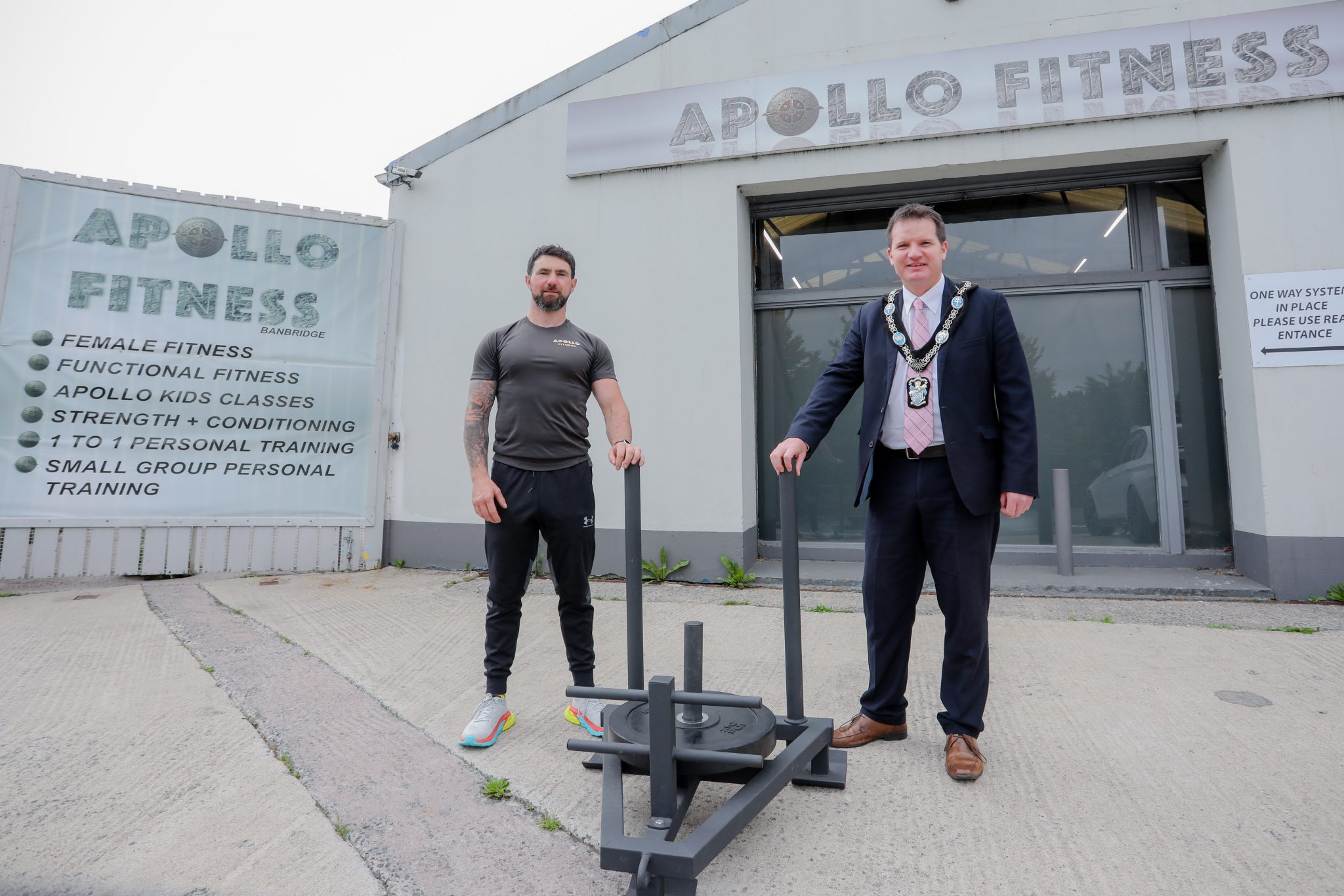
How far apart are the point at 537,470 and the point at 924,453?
1.51 m

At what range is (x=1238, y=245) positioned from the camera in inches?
198

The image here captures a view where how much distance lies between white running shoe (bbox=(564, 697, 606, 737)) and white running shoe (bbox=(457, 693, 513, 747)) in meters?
0.25

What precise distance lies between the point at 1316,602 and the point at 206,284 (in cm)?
Answer: 915

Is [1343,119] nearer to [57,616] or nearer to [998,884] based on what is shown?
[998,884]

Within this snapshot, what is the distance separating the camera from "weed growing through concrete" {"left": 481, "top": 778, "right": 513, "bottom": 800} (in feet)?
7.32

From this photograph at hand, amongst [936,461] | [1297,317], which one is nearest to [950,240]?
[1297,317]

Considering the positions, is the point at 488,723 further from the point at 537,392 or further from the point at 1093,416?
the point at 1093,416

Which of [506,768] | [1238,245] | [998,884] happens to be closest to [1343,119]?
[1238,245]

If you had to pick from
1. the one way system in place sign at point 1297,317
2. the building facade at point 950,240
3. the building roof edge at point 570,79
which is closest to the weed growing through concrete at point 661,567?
the building facade at point 950,240

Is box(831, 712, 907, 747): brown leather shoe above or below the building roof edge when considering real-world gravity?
below

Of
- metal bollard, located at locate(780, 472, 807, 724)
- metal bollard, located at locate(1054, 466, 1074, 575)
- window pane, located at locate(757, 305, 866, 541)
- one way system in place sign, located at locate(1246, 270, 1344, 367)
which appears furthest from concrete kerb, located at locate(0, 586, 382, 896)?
one way system in place sign, located at locate(1246, 270, 1344, 367)

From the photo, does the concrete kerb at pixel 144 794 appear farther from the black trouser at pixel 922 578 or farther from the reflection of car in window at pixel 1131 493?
the reflection of car in window at pixel 1131 493

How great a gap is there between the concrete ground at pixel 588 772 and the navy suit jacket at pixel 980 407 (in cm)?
102

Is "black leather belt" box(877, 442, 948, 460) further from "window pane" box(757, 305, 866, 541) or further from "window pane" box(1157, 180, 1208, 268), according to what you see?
"window pane" box(1157, 180, 1208, 268)
